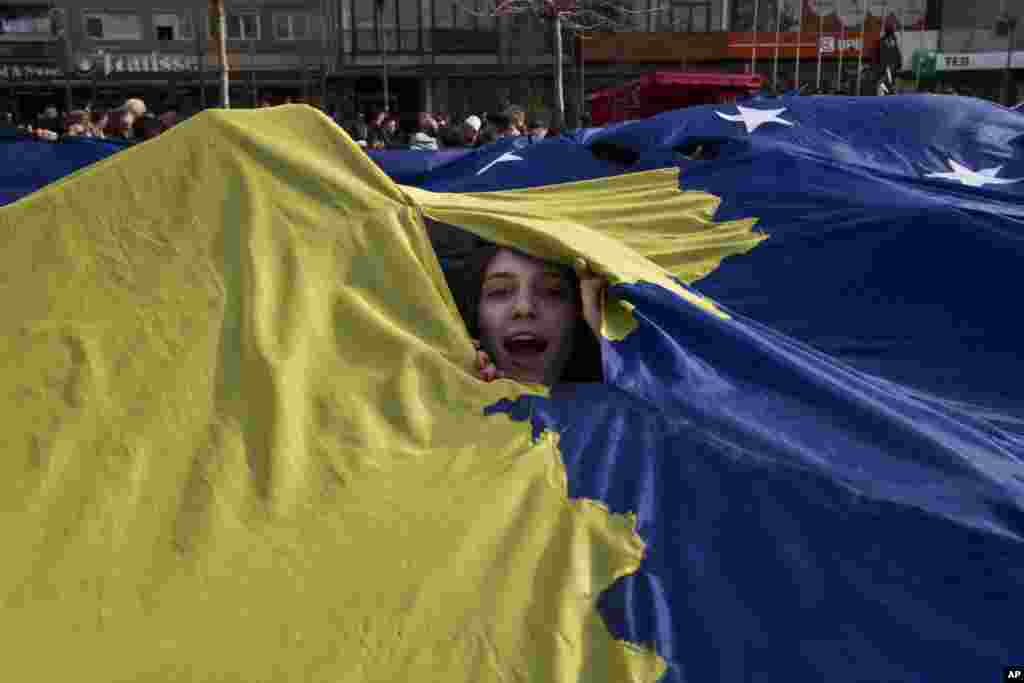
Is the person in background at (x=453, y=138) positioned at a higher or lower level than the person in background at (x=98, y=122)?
lower

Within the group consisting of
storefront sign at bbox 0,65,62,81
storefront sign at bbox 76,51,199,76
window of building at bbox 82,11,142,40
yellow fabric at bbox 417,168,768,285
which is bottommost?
yellow fabric at bbox 417,168,768,285

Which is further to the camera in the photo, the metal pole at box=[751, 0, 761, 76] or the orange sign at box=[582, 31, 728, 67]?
the orange sign at box=[582, 31, 728, 67]

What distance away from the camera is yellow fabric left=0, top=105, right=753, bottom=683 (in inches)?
62.1

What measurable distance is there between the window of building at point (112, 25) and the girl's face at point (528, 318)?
2638 cm

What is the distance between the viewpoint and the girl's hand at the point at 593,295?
2285mm

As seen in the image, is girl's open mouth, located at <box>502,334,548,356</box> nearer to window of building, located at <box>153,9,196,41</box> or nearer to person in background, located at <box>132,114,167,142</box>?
person in background, located at <box>132,114,167,142</box>

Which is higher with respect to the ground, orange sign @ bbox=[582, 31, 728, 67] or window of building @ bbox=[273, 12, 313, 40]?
window of building @ bbox=[273, 12, 313, 40]

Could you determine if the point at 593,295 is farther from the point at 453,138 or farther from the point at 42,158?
the point at 453,138

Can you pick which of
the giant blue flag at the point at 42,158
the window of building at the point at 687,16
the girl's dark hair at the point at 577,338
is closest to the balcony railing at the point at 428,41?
the window of building at the point at 687,16

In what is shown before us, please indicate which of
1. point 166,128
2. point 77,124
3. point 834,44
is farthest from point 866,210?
point 834,44

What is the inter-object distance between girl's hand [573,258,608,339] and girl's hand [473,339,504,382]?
26cm

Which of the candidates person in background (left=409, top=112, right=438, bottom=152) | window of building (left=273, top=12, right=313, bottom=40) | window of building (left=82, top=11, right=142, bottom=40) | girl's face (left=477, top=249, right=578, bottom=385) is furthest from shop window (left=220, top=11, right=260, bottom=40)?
girl's face (left=477, top=249, right=578, bottom=385)

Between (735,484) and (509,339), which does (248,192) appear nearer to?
(509,339)

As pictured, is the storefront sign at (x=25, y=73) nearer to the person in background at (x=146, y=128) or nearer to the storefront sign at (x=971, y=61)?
the person in background at (x=146, y=128)
